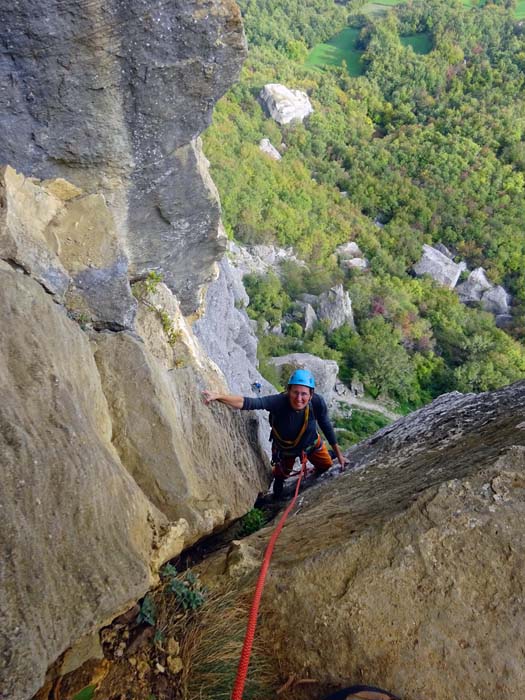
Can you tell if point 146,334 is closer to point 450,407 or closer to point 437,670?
point 450,407

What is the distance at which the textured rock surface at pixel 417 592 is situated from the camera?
300 centimetres

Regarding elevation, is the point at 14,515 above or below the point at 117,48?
below

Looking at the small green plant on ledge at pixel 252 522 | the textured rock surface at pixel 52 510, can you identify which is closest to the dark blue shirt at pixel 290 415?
the small green plant on ledge at pixel 252 522

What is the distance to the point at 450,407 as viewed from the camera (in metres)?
6.25

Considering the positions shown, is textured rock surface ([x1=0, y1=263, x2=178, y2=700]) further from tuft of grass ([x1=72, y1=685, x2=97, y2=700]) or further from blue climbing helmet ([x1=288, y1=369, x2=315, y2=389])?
blue climbing helmet ([x1=288, y1=369, x2=315, y2=389])

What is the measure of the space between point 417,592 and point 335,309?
40.7 m

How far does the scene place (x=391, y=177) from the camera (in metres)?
70.6

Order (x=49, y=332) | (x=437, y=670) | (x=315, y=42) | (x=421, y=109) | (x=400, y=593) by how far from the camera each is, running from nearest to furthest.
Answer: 1. (x=437, y=670)
2. (x=400, y=593)
3. (x=49, y=332)
4. (x=421, y=109)
5. (x=315, y=42)

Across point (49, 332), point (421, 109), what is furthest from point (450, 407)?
point (421, 109)

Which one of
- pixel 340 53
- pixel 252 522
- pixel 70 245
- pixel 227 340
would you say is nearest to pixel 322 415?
pixel 252 522

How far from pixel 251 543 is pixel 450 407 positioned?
3.45m

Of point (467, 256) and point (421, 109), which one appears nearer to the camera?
point (467, 256)

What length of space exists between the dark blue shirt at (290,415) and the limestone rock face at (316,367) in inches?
887

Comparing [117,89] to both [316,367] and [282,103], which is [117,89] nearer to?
[316,367]
